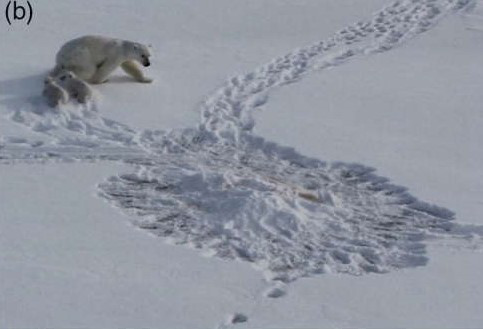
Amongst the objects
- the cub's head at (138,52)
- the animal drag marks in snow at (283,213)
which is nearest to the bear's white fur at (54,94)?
the cub's head at (138,52)

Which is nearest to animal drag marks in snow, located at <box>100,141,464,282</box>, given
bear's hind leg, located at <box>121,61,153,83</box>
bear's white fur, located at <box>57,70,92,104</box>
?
bear's white fur, located at <box>57,70,92,104</box>

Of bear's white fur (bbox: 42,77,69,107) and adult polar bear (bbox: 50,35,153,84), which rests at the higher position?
adult polar bear (bbox: 50,35,153,84)

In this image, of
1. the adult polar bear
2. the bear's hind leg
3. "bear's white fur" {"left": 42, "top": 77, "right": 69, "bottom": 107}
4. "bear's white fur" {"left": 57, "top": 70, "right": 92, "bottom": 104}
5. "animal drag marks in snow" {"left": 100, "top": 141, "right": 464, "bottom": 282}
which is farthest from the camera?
the bear's hind leg

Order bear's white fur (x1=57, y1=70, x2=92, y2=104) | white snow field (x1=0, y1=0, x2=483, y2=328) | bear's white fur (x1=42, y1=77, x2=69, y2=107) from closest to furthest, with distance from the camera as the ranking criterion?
white snow field (x1=0, y1=0, x2=483, y2=328) < bear's white fur (x1=42, y1=77, x2=69, y2=107) < bear's white fur (x1=57, y1=70, x2=92, y2=104)

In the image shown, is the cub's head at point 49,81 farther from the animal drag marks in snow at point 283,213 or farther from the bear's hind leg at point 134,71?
the animal drag marks in snow at point 283,213

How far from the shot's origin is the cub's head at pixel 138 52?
8.77 m

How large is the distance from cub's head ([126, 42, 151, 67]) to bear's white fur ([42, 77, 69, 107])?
0.84 m

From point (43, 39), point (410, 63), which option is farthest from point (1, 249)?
point (410, 63)

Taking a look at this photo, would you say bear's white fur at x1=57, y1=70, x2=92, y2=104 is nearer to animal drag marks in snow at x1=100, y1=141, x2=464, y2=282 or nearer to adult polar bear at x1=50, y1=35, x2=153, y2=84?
adult polar bear at x1=50, y1=35, x2=153, y2=84

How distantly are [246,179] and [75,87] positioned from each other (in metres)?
2.20

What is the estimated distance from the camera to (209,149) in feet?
25.5

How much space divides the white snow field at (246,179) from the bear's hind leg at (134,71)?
13cm

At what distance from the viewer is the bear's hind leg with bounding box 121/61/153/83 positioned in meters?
8.91

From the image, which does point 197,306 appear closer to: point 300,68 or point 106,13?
point 300,68
